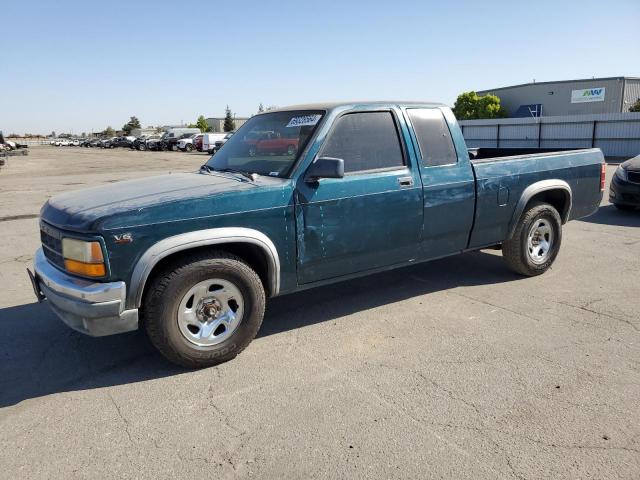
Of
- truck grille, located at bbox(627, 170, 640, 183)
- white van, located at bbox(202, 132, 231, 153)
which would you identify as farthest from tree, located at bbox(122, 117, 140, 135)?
truck grille, located at bbox(627, 170, 640, 183)

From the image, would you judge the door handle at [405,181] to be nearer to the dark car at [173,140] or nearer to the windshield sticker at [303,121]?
the windshield sticker at [303,121]

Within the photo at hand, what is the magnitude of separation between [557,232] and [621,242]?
7.51 feet

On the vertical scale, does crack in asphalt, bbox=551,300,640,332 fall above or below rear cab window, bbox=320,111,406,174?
below

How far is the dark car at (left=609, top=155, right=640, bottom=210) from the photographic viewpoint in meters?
9.51

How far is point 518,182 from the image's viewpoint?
5.34m

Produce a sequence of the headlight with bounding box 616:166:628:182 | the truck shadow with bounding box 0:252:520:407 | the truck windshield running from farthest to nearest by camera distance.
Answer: the headlight with bounding box 616:166:628:182, the truck windshield, the truck shadow with bounding box 0:252:520:407

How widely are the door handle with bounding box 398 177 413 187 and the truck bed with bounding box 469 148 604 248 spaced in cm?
84

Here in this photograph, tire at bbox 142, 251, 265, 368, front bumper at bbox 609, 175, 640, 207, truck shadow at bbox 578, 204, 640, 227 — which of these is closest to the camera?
tire at bbox 142, 251, 265, 368

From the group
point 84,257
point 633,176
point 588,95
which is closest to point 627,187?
point 633,176

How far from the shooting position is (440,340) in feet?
13.6

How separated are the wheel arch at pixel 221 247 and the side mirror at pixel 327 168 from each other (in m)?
0.62

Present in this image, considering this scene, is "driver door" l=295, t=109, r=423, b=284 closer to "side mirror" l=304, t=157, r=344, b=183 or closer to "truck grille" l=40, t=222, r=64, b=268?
"side mirror" l=304, t=157, r=344, b=183

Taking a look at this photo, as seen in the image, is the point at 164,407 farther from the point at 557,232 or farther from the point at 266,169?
the point at 557,232

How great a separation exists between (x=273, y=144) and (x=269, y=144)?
6 cm
